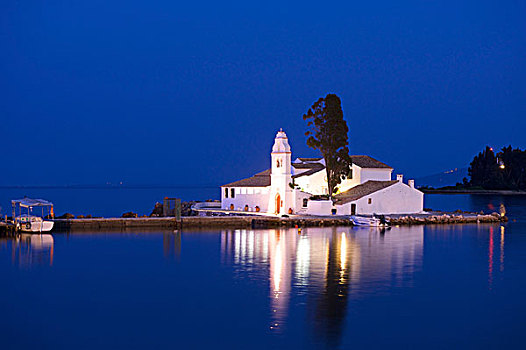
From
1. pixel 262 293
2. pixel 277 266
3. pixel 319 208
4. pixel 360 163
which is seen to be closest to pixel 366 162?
pixel 360 163

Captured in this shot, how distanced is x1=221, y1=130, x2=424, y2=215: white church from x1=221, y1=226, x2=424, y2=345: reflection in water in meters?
5.34

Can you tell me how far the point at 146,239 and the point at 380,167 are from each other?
26.4m

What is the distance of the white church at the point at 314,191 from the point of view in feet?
196

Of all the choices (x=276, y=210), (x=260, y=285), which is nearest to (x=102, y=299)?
(x=260, y=285)

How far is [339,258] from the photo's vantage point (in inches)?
1495

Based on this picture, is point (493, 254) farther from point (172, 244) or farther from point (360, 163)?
point (360, 163)

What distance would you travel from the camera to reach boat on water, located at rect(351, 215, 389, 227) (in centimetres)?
5584

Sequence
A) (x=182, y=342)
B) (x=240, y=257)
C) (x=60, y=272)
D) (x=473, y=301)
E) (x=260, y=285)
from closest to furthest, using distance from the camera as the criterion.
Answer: (x=182, y=342) < (x=473, y=301) < (x=260, y=285) < (x=60, y=272) < (x=240, y=257)

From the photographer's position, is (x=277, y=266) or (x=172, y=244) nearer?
(x=277, y=266)

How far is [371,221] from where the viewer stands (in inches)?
2202

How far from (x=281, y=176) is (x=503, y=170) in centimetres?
11684

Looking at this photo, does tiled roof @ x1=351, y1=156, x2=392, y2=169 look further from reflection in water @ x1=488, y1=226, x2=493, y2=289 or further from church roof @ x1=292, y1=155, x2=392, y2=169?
reflection in water @ x1=488, y1=226, x2=493, y2=289

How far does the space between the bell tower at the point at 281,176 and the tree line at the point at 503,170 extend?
11214cm

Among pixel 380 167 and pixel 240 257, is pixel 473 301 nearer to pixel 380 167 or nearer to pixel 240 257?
pixel 240 257
